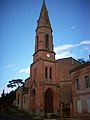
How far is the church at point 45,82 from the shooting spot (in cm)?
3044

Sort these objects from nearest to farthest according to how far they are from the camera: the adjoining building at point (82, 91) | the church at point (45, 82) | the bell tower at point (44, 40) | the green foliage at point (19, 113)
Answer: the adjoining building at point (82, 91) → the green foliage at point (19, 113) → the church at point (45, 82) → the bell tower at point (44, 40)

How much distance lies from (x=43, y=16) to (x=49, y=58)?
11.5 metres

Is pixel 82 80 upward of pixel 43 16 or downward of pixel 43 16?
downward

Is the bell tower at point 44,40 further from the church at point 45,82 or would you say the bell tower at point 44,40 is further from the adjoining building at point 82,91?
the adjoining building at point 82,91

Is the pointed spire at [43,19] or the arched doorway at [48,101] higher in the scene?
the pointed spire at [43,19]

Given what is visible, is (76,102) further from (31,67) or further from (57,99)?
(31,67)

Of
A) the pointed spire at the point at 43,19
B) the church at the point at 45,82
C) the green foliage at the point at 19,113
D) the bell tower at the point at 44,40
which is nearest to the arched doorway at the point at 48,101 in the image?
the church at the point at 45,82

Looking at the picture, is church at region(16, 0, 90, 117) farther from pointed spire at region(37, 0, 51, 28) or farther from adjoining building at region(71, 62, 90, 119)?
adjoining building at region(71, 62, 90, 119)

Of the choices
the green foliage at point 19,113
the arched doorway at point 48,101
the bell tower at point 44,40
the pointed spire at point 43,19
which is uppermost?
the pointed spire at point 43,19

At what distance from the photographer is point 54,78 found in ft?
109

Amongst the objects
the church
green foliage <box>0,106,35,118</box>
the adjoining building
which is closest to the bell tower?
the church

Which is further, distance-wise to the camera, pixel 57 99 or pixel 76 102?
pixel 57 99

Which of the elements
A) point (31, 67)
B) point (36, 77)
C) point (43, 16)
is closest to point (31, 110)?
point (36, 77)

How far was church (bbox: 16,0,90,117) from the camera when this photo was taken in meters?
30.4
